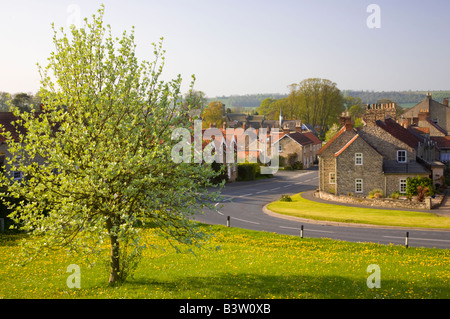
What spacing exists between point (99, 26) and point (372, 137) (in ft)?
136

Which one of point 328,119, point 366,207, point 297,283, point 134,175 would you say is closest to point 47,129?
point 134,175

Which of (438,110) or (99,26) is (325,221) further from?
(438,110)

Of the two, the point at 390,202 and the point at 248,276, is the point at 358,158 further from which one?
the point at 248,276

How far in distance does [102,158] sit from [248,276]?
23.9 ft

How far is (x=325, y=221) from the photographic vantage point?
119ft

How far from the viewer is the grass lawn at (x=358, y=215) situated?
34656 mm

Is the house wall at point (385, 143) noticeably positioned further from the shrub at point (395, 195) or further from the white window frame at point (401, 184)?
the shrub at point (395, 195)

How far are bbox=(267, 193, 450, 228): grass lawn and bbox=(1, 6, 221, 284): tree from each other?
82.1 ft

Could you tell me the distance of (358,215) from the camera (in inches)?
1511

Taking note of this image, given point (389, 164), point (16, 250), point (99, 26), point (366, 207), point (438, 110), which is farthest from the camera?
point (438, 110)

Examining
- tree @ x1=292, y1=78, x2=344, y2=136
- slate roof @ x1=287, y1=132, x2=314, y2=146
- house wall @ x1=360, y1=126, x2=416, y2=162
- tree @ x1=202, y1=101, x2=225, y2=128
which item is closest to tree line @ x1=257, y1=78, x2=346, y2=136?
tree @ x1=292, y1=78, x2=344, y2=136

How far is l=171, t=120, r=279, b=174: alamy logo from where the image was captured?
13.8 metres

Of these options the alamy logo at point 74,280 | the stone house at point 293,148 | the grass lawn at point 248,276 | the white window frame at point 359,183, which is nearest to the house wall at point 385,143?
the white window frame at point 359,183

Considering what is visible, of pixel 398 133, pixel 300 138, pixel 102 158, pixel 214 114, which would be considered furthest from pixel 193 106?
pixel 214 114
